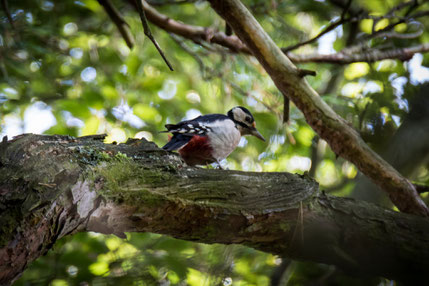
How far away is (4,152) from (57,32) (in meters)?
3.09

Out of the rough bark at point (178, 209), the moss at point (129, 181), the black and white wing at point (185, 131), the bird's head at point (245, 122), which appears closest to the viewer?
the rough bark at point (178, 209)

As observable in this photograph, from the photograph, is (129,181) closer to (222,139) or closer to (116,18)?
(222,139)

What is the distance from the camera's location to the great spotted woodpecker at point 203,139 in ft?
10.9

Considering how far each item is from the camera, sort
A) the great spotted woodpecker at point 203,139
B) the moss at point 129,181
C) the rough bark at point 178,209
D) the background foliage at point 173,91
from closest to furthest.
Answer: the rough bark at point 178,209 < the moss at point 129,181 < the background foliage at point 173,91 < the great spotted woodpecker at point 203,139

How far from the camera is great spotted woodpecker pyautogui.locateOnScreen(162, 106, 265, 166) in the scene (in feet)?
10.9

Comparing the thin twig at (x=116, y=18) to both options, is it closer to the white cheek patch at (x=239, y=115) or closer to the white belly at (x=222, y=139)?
the white belly at (x=222, y=139)

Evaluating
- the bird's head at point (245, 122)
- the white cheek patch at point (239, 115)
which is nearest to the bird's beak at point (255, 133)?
the bird's head at point (245, 122)

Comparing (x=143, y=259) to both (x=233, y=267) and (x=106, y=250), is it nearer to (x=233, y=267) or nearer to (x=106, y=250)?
(x=233, y=267)

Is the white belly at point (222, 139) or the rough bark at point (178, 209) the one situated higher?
the rough bark at point (178, 209)

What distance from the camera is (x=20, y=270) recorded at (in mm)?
1364

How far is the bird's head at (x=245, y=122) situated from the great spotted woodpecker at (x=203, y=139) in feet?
1.30

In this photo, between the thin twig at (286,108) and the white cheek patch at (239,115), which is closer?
the thin twig at (286,108)

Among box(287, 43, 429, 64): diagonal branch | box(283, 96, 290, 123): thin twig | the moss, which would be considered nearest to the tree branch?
box(287, 43, 429, 64): diagonal branch

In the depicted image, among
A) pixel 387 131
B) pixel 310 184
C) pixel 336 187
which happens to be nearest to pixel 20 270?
pixel 310 184
